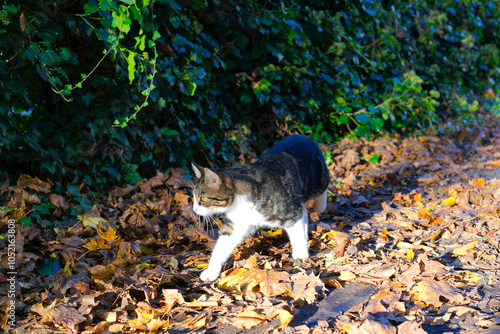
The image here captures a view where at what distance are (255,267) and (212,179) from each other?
674 millimetres

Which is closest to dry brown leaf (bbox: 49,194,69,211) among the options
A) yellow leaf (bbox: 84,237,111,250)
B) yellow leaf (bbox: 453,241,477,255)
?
yellow leaf (bbox: 84,237,111,250)

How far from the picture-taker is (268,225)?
3.33 meters

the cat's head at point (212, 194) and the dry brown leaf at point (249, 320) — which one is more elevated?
the cat's head at point (212, 194)

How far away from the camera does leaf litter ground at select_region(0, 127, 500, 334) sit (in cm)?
248

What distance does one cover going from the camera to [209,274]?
3.08 metres

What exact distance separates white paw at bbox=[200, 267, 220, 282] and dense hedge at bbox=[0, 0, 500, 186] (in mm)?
1618

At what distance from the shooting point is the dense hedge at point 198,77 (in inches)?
147

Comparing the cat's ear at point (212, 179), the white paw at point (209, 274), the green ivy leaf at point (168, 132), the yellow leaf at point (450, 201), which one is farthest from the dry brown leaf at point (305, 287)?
the green ivy leaf at point (168, 132)

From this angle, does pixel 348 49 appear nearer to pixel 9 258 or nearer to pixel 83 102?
pixel 83 102

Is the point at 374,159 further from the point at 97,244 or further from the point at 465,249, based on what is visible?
the point at 97,244

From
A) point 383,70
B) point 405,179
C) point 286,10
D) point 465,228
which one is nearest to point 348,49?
point 383,70

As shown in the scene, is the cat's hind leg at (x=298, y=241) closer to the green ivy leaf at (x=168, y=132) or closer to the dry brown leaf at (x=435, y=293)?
the dry brown leaf at (x=435, y=293)

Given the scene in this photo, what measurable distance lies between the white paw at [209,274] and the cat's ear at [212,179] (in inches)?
22.4

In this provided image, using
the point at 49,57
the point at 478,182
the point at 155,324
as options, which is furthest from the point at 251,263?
the point at 478,182
